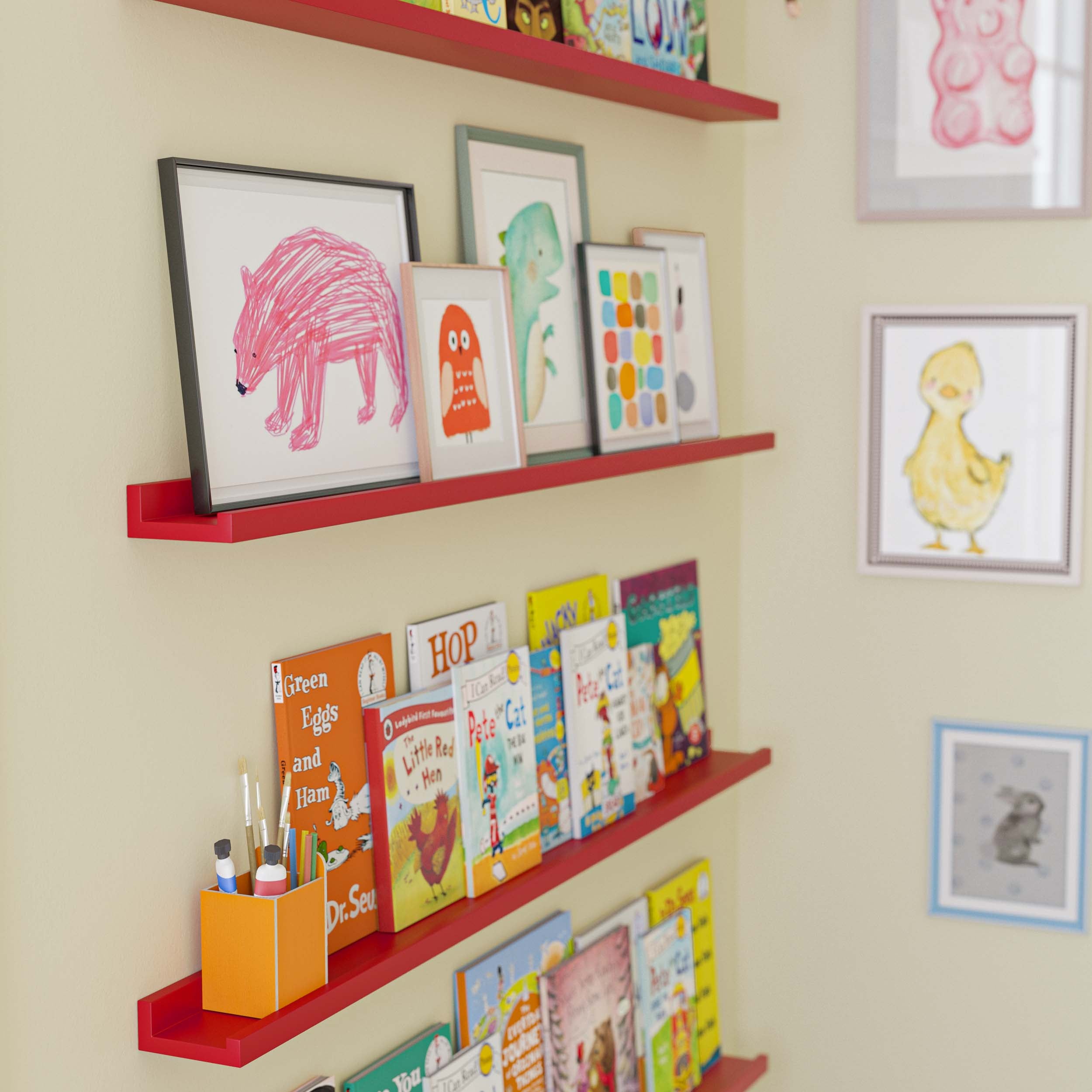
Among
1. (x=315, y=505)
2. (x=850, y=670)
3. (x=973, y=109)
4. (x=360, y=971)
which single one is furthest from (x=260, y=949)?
(x=973, y=109)

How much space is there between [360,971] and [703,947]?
3.43ft

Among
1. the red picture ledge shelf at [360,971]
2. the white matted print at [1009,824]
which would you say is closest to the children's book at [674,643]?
the red picture ledge shelf at [360,971]

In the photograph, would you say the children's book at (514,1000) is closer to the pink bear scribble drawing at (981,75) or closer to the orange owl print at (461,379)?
the orange owl print at (461,379)

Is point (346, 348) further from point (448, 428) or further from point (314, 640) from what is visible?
point (314, 640)

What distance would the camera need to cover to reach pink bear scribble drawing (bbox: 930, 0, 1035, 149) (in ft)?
6.66

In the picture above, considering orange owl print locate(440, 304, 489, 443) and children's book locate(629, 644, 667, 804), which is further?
children's book locate(629, 644, 667, 804)

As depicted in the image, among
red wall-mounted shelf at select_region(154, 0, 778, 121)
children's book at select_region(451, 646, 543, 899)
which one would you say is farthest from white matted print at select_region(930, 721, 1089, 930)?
red wall-mounted shelf at select_region(154, 0, 778, 121)

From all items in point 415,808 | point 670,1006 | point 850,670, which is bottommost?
point 670,1006

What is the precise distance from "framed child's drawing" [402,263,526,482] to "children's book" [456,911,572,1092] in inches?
25.0

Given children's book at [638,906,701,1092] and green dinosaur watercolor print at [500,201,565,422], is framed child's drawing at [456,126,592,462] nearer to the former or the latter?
green dinosaur watercolor print at [500,201,565,422]

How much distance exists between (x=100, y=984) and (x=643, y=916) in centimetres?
104

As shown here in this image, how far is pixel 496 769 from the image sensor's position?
1.54m

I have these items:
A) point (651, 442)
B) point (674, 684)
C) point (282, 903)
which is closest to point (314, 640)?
point (282, 903)

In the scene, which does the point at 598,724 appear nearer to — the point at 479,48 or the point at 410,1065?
the point at 410,1065
